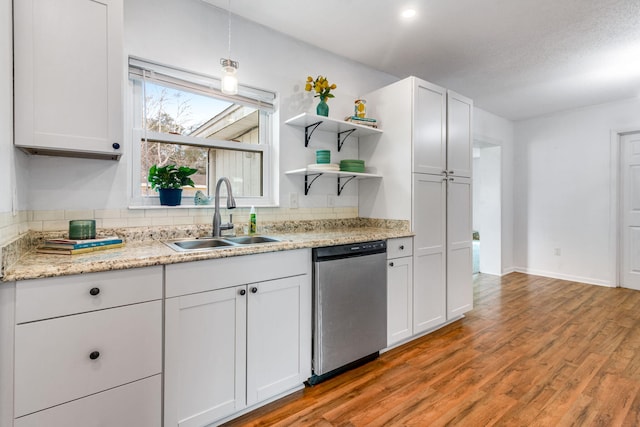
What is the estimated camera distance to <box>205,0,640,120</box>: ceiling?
2.26 meters

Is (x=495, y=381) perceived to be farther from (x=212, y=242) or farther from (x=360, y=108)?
(x=360, y=108)

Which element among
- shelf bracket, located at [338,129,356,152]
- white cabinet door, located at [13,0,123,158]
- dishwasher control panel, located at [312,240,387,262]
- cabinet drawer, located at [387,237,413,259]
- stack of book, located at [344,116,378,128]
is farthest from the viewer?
shelf bracket, located at [338,129,356,152]

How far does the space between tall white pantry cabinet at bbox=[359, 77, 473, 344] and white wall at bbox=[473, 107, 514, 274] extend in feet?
6.33

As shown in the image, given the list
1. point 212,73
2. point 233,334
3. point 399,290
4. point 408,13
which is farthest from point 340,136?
point 233,334

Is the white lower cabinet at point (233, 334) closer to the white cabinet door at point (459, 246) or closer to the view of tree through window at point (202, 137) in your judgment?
the view of tree through window at point (202, 137)

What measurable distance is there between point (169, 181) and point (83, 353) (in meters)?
1.08

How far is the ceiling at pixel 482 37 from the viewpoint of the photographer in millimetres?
2264

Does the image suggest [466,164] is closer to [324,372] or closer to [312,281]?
[312,281]

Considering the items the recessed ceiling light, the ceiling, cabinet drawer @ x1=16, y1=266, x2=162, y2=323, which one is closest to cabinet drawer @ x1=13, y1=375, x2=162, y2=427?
cabinet drawer @ x1=16, y1=266, x2=162, y2=323

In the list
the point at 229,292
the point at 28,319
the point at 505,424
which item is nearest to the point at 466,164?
the point at 505,424

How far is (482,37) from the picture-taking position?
2668 mm

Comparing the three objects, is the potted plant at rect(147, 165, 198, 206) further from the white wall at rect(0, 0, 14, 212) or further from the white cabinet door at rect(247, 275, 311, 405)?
the white cabinet door at rect(247, 275, 311, 405)

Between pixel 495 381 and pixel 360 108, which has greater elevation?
pixel 360 108

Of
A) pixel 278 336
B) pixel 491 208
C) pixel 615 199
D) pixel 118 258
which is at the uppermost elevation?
pixel 615 199
